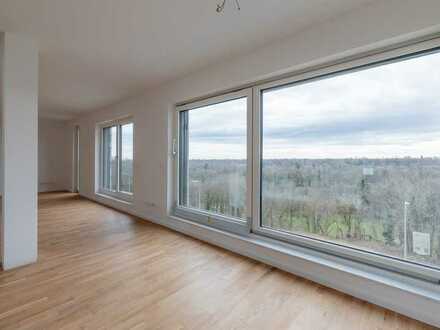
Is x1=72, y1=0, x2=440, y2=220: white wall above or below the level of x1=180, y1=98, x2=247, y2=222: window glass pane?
above

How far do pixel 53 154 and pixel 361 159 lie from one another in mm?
9084

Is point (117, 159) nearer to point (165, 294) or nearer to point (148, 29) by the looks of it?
point (148, 29)

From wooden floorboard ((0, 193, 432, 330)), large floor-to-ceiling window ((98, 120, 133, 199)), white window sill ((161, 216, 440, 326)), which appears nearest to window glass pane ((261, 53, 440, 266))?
white window sill ((161, 216, 440, 326))

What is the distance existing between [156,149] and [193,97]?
4.15 ft

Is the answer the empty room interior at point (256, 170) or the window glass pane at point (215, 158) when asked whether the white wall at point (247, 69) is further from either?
the window glass pane at point (215, 158)

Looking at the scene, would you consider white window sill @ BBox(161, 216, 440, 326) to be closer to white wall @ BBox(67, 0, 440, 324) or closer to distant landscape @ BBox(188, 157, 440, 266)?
white wall @ BBox(67, 0, 440, 324)

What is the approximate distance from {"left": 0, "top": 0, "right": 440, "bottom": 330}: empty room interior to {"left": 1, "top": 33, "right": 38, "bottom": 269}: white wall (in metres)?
0.01

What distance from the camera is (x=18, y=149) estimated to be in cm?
237

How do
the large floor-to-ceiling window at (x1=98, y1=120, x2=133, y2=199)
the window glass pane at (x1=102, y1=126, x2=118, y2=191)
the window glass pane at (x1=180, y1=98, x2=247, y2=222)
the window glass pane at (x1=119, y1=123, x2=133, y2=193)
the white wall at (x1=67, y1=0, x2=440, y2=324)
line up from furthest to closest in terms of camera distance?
the window glass pane at (x1=102, y1=126, x2=118, y2=191) < the large floor-to-ceiling window at (x1=98, y1=120, x2=133, y2=199) < the window glass pane at (x1=119, y1=123, x2=133, y2=193) < the window glass pane at (x1=180, y1=98, x2=247, y2=222) < the white wall at (x1=67, y1=0, x2=440, y2=324)

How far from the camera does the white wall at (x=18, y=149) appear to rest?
232 centimetres

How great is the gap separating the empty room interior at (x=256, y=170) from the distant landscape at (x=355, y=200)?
13 millimetres

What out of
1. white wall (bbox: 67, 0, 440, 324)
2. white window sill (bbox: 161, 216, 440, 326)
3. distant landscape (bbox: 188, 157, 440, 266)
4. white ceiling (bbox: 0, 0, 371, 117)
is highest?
white ceiling (bbox: 0, 0, 371, 117)

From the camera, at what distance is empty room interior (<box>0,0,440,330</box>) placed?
1796 mm

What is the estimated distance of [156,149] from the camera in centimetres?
419
